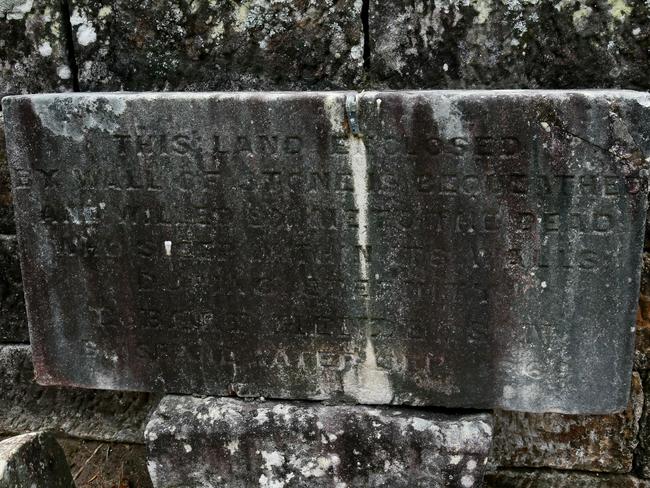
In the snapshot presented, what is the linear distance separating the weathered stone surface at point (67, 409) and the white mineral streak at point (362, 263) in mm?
906

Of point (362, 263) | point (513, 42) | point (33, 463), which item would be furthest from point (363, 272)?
point (33, 463)

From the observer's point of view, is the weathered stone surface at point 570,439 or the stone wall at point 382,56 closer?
the stone wall at point 382,56

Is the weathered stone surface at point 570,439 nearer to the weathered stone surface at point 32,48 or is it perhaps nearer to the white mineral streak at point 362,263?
the white mineral streak at point 362,263

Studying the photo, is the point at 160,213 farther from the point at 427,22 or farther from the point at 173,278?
the point at 427,22

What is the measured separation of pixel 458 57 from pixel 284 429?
4.19ft

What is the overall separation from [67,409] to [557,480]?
186 cm

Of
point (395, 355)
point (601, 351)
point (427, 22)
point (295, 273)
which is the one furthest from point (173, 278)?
point (601, 351)

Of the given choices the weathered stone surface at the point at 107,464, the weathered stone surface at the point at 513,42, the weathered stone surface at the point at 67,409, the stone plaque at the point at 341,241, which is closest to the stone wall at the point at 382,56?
the weathered stone surface at the point at 513,42

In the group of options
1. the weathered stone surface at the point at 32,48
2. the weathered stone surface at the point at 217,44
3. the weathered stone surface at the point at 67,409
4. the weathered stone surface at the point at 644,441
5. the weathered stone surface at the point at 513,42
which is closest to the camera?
the weathered stone surface at the point at 513,42

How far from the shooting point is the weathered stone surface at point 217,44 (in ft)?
6.66

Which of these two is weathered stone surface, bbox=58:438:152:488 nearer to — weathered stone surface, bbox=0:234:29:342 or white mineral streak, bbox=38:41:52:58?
weathered stone surface, bbox=0:234:29:342

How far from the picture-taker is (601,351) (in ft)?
6.50

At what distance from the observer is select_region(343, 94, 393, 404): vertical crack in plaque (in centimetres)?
187

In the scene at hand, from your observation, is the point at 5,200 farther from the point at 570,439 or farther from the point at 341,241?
the point at 570,439
